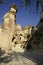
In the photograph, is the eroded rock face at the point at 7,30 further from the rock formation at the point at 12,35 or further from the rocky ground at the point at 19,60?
the rocky ground at the point at 19,60

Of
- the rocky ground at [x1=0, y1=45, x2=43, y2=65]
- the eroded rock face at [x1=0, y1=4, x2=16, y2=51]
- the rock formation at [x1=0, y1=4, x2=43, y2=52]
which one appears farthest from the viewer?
the rock formation at [x1=0, y1=4, x2=43, y2=52]

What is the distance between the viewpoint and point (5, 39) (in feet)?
59.7

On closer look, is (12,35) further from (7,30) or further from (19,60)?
(19,60)

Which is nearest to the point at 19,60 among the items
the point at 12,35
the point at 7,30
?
the point at 7,30

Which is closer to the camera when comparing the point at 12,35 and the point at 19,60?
the point at 19,60

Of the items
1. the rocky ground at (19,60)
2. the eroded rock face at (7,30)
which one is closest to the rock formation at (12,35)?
the eroded rock face at (7,30)

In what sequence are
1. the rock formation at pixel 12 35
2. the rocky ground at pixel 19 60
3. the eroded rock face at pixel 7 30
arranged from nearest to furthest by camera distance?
the rocky ground at pixel 19 60
the eroded rock face at pixel 7 30
the rock formation at pixel 12 35

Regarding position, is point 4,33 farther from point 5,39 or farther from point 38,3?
point 38,3

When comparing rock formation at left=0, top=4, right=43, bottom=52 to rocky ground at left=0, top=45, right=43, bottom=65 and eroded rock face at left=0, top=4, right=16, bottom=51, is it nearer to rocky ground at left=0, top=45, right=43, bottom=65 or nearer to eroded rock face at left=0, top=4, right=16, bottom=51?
eroded rock face at left=0, top=4, right=16, bottom=51

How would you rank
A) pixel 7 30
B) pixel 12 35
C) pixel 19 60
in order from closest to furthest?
pixel 19 60 → pixel 7 30 → pixel 12 35

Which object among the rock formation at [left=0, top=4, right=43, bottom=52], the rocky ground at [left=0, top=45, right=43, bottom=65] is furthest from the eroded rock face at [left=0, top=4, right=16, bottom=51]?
the rocky ground at [left=0, top=45, right=43, bottom=65]

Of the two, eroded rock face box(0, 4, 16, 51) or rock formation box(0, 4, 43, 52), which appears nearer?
eroded rock face box(0, 4, 16, 51)

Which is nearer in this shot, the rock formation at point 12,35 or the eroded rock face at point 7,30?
the eroded rock face at point 7,30

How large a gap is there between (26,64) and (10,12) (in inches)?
569
